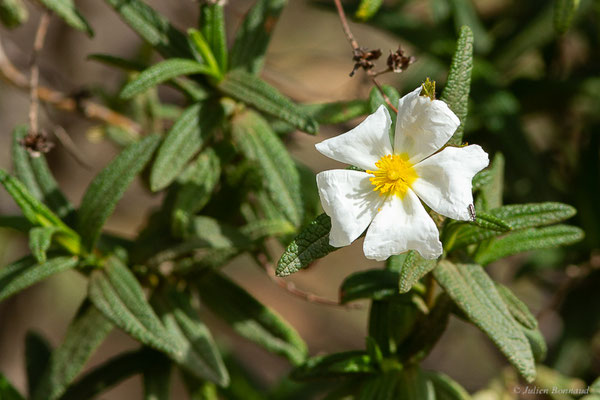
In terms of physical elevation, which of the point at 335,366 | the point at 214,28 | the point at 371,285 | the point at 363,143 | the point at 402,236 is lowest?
the point at 335,366

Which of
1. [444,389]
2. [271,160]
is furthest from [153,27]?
[444,389]

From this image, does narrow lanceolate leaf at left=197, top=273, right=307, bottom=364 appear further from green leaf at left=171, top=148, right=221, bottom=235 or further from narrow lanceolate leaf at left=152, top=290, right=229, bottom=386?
green leaf at left=171, top=148, right=221, bottom=235

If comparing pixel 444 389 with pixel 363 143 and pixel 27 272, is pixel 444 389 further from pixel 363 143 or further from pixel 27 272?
pixel 27 272

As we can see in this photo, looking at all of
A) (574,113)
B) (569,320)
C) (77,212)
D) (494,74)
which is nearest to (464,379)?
(569,320)

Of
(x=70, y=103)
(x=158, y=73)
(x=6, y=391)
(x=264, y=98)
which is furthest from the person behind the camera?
(x=70, y=103)

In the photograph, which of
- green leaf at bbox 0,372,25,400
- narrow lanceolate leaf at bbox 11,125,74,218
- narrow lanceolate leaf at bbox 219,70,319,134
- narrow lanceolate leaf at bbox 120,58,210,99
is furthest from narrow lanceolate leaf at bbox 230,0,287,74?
green leaf at bbox 0,372,25,400
